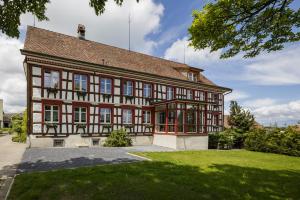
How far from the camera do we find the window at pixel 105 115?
17.7 m

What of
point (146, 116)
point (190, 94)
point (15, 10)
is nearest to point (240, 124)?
point (190, 94)

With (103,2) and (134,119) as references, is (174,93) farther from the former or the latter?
(103,2)

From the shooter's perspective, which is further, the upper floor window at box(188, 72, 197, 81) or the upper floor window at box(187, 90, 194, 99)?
the upper floor window at box(188, 72, 197, 81)

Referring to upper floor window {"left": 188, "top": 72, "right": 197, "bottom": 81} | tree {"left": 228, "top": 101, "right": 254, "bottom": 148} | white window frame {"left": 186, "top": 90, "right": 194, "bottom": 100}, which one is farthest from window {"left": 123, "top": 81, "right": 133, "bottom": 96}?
tree {"left": 228, "top": 101, "right": 254, "bottom": 148}

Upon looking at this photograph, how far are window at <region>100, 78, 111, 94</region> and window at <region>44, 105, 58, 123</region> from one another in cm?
401

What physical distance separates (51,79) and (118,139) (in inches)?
273

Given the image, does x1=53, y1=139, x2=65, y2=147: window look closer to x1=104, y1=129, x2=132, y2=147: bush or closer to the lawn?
x1=104, y1=129, x2=132, y2=147: bush

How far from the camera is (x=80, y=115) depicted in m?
16.6

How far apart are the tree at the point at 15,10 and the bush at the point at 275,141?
17560 millimetres

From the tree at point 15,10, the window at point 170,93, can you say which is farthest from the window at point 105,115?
the tree at point 15,10

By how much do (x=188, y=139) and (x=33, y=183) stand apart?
13689 millimetres

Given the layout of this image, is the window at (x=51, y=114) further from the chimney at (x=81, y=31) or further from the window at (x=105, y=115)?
the chimney at (x=81, y=31)

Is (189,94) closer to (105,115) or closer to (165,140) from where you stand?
(165,140)

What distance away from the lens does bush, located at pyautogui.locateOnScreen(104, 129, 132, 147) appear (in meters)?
16.9
